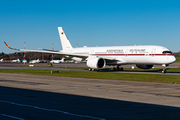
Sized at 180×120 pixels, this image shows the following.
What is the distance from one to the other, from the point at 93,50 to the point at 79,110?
4304 centimetres

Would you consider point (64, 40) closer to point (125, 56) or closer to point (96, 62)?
point (96, 62)

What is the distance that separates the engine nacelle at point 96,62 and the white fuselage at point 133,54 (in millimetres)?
1693

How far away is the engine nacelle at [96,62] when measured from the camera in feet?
160

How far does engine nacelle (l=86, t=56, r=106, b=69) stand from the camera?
48.8 metres

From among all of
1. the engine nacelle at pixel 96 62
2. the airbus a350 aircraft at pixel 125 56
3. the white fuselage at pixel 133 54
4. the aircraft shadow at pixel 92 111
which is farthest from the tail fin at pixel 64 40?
the aircraft shadow at pixel 92 111

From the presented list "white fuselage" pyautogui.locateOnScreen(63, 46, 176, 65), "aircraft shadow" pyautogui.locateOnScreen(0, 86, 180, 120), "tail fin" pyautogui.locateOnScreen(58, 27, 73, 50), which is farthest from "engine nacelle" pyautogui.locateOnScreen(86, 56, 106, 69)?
"aircraft shadow" pyautogui.locateOnScreen(0, 86, 180, 120)

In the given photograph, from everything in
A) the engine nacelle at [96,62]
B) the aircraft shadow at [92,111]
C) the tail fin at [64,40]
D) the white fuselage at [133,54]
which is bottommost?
the aircraft shadow at [92,111]

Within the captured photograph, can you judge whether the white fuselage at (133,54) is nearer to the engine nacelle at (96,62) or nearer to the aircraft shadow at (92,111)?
the engine nacelle at (96,62)

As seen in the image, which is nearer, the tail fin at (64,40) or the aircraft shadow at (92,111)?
the aircraft shadow at (92,111)

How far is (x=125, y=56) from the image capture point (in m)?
49.4

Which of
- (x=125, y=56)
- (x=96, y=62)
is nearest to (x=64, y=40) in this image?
(x=96, y=62)

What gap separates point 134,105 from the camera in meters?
14.1

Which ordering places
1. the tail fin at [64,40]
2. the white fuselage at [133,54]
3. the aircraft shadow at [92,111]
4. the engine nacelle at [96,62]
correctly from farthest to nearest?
the tail fin at [64,40] → the engine nacelle at [96,62] → the white fuselage at [133,54] → the aircraft shadow at [92,111]

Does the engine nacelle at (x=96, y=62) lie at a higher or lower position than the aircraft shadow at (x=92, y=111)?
higher
